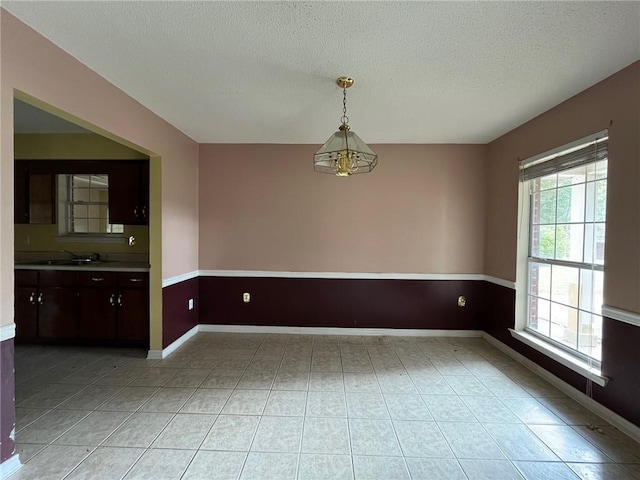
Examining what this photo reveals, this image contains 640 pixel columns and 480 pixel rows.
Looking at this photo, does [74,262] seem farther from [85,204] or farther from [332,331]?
[332,331]

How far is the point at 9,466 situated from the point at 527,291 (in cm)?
424

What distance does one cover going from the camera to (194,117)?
10.2ft

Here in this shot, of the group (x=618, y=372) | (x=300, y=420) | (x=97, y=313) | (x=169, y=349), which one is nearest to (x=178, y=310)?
(x=169, y=349)

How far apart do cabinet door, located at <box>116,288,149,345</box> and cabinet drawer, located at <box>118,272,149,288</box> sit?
54 millimetres

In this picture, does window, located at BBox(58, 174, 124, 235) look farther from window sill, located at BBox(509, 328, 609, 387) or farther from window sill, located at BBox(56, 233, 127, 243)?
window sill, located at BBox(509, 328, 609, 387)

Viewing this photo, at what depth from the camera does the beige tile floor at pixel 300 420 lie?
1.73 metres

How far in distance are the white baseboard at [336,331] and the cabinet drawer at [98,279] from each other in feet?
3.97

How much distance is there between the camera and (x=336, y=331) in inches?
157

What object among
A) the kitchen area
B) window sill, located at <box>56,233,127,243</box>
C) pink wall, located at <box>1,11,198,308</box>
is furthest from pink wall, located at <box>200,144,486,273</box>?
window sill, located at <box>56,233,127,243</box>

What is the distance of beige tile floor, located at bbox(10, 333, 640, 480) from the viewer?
1.73 metres

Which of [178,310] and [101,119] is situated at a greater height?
[101,119]

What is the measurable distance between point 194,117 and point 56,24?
140 centimetres

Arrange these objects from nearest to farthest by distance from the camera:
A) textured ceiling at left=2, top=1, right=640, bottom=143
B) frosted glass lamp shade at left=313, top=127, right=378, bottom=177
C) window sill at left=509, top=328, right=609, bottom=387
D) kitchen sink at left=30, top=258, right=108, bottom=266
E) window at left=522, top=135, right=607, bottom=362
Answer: textured ceiling at left=2, top=1, right=640, bottom=143 < frosted glass lamp shade at left=313, top=127, right=378, bottom=177 < window sill at left=509, top=328, right=609, bottom=387 < window at left=522, top=135, right=607, bottom=362 < kitchen sink at left=30, top=258, right=108, bottom=266

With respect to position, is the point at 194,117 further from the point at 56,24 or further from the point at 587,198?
the point at 587,198
